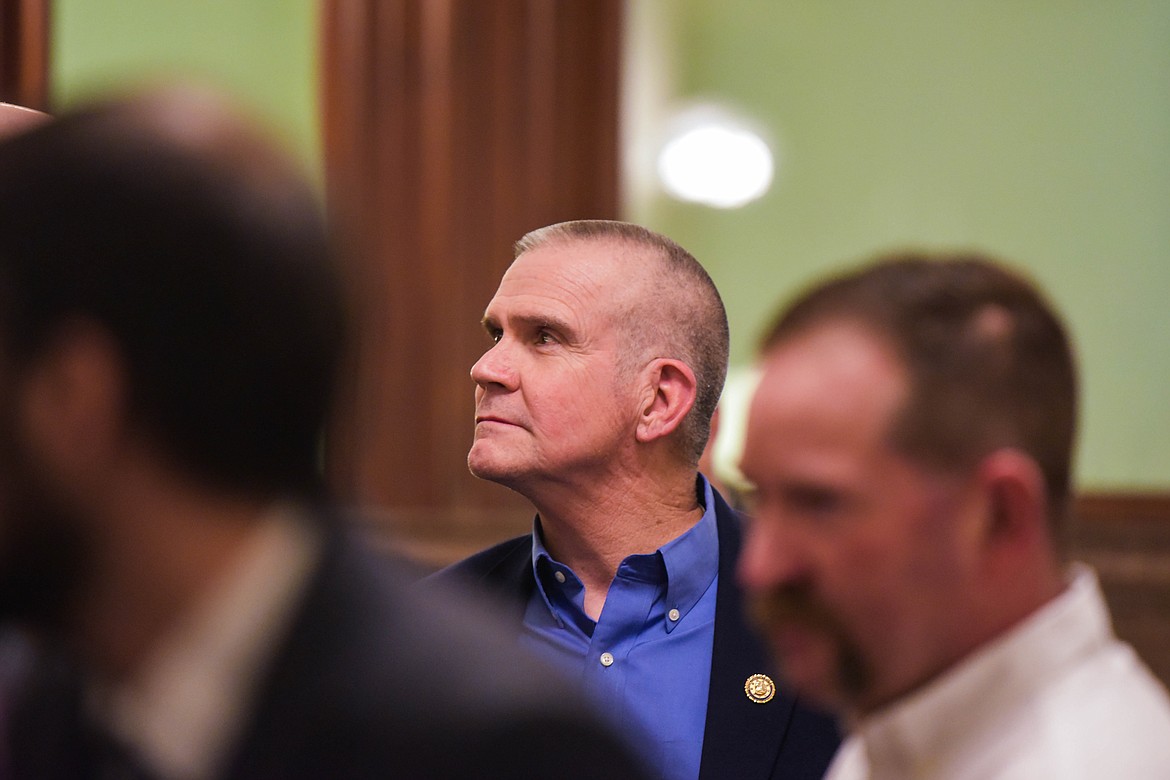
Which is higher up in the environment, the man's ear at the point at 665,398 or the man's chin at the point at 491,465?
the man's ear at the point at 665,398

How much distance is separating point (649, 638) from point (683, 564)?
129mm

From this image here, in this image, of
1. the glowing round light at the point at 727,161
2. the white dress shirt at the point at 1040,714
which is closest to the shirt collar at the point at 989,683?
the white dress shirt at the point at 1040,714

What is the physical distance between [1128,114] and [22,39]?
366 centimetres

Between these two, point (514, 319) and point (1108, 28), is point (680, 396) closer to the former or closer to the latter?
point (514, 319)

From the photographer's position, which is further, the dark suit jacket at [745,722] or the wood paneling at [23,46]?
the wood paneling at [23,46]

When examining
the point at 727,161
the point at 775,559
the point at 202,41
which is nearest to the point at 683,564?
the point at 775,559

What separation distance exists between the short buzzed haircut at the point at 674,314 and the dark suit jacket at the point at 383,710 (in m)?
1.35

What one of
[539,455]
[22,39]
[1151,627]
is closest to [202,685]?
[539,455]

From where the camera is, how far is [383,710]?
2.72 ft

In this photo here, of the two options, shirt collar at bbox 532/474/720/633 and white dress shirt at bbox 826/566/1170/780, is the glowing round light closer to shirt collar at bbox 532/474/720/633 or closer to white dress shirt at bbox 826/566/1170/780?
shirt collar at bbox 532/474/720/633

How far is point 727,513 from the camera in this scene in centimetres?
222

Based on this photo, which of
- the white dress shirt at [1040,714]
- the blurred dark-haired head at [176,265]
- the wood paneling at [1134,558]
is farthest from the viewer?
the wood paneling at [1134,558]

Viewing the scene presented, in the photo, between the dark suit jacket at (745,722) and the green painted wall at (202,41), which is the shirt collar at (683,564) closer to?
the dark suit jacket at (745,722)

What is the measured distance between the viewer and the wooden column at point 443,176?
14.2 ft
